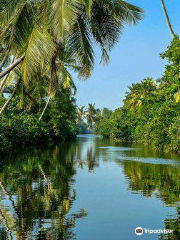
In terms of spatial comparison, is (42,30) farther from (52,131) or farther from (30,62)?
(52,131)

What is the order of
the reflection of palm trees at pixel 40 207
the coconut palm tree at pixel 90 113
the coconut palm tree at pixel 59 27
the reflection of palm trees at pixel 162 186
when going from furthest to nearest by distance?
the coconut palm tree at pixel 90 113 → the coconut palm tree at pixel 59 27 → the reflection of palm trees at pixel 162 186 → the reflection of palm trees at pixel 40 207

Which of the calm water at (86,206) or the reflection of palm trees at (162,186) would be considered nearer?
the calm water at (86,206)

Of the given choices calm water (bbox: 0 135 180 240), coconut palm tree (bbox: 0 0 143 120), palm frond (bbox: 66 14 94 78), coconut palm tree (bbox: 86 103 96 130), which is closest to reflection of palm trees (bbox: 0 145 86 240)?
calm water (bbox: 0 135 180 240)

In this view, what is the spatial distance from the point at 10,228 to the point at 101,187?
5.26m

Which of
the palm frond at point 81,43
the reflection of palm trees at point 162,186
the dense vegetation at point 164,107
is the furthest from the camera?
the dense vegetation at point 164,107

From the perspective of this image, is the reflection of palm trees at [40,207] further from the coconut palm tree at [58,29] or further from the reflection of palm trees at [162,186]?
the coconut palm tree at [58,29]

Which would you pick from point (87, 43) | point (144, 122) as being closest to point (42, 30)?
point (87, 43)

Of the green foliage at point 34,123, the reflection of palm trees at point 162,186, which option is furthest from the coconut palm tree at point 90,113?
the reflection of palm trees at point 162,186

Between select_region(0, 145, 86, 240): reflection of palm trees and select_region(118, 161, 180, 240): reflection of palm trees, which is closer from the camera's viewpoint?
select_region(0, 145, 86, 240): reflection of palm trees

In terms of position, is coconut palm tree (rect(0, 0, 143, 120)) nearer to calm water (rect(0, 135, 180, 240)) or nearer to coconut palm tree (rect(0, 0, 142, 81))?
coconut palm tree (rect(0, 0, 142, 81))

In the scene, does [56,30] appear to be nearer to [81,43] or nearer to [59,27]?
[59,27]

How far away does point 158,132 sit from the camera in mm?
31938

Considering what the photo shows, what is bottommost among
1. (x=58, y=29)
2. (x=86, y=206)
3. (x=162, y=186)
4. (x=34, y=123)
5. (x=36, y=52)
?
(x=86, y=206)

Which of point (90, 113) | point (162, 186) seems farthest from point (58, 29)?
point (90, 113)
